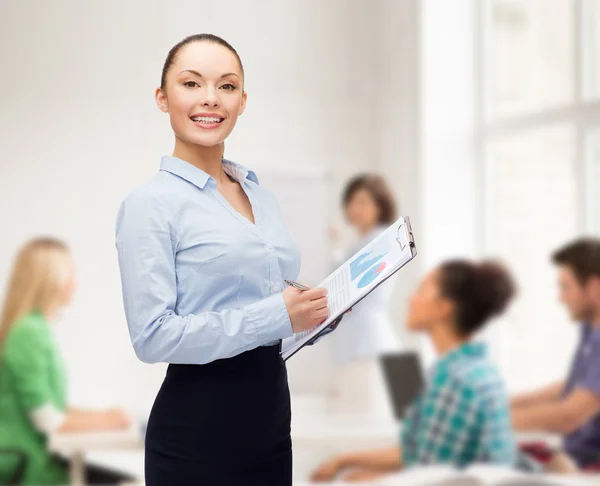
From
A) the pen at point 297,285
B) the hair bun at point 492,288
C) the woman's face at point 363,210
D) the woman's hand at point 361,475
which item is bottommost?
the woman's hand at point 361,475

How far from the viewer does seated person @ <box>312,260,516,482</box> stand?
260 cm

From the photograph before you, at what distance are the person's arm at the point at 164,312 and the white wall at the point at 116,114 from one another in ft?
0.50

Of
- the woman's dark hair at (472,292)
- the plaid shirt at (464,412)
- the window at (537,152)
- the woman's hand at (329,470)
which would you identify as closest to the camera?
the plaid shirt at (464,412)

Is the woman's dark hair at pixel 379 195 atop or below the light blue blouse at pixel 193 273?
atop

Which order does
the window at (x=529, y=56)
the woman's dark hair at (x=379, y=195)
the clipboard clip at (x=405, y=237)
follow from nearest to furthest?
the clipboard clip at (x=405, y=237) → the woman's dark hair at (x=379, y=195) → the window at (x=529, y=56)

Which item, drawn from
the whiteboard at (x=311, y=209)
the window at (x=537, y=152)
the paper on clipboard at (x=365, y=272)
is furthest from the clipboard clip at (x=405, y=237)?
the window at (x=537, y=152)

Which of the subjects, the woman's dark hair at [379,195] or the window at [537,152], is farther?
the window at [537,152]

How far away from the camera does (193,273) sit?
2.69 ft

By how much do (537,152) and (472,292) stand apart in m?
1.69

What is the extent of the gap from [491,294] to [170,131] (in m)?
2.15

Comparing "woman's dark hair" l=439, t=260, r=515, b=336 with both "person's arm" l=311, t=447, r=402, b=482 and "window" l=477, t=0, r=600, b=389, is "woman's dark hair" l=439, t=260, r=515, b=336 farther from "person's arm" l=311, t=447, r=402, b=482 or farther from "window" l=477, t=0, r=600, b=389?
"window" l=477, t=0, r=600, b=389

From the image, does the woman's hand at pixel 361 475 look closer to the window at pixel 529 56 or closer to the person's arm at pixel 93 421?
the person's arm at pixel 93 421

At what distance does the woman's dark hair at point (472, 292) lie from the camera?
285cm

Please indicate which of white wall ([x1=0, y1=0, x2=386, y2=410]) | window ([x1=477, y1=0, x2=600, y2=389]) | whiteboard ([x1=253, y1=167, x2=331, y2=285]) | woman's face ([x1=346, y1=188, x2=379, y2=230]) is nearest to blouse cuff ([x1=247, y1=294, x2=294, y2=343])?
white wall ([x1=0, y1=0, x2=386, y2=410])
